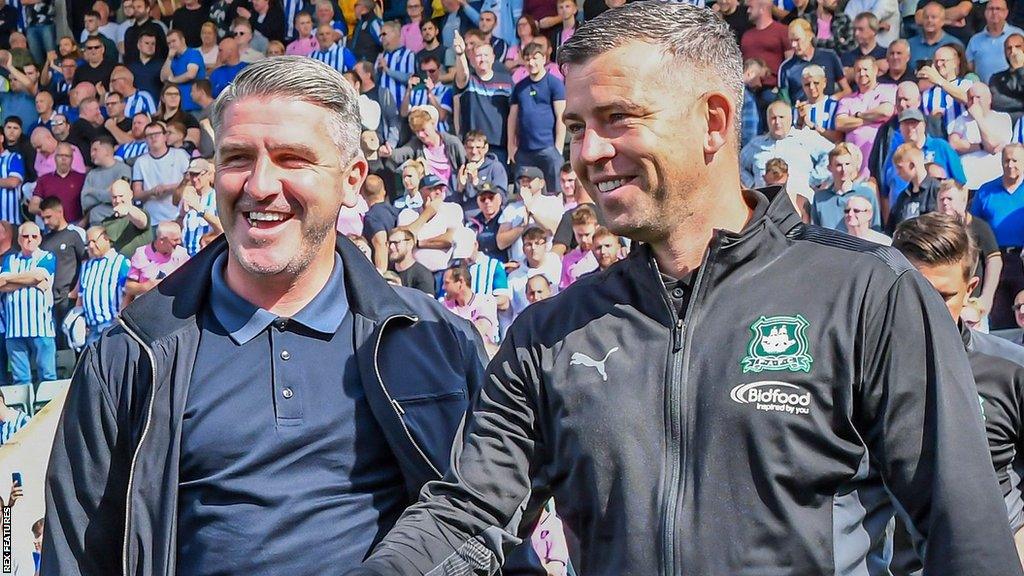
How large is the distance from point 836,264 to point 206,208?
10016 millimetres

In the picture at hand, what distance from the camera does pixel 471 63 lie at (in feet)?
37.2

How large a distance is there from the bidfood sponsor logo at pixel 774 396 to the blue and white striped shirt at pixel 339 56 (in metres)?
10.5

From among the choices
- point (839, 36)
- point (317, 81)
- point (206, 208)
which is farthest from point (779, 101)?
point (317, 81)

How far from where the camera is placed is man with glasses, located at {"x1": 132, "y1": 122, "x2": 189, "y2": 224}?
12.0 metres

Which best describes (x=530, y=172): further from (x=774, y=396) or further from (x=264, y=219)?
(x=774, y=396)

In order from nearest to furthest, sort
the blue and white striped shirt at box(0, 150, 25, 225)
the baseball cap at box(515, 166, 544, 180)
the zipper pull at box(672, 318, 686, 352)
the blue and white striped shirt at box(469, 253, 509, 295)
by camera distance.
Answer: the zipper pull at box(672, 318, 686, 352) < the blue and white striped shirt at box(469, 253, 509, 295) < the baseball cap at box(515, 166, 544, 180) < the blue and white striped shirt at box(0, 150, 25, 225)

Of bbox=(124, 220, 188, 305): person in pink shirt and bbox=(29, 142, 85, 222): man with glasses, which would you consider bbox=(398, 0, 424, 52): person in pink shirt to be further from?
bbox=(29, 142, 85, 222): man with glasses

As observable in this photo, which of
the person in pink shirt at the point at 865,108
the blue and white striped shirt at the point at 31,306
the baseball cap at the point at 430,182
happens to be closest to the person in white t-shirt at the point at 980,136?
the person in pink shirt at the point at 865,108

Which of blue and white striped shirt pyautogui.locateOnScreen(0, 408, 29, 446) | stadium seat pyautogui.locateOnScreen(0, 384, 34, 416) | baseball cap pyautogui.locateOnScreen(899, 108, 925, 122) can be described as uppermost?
baseball cap pyautogui.locateOnScreen(899, 108, 925, 122)

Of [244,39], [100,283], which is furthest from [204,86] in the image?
[100,283]

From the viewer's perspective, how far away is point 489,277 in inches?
381

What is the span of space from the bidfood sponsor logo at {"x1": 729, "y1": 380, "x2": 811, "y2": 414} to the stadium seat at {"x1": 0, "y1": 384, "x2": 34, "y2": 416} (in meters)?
10.2

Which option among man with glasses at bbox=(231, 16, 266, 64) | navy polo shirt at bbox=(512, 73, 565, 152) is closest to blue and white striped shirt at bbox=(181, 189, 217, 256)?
man with glasses at bbox=(231, 16, 266, 64)

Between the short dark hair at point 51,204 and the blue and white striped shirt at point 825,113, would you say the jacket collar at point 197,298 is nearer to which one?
the blue and white striped shirt at point 825,113
